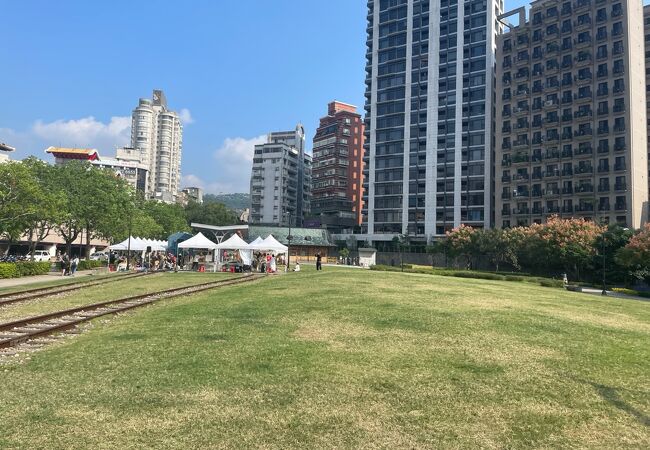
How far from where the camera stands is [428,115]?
105 metres

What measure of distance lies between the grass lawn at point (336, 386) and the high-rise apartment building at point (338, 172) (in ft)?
381

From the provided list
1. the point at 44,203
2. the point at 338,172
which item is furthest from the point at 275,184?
the point at 44,203

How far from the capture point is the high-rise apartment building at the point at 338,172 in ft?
428

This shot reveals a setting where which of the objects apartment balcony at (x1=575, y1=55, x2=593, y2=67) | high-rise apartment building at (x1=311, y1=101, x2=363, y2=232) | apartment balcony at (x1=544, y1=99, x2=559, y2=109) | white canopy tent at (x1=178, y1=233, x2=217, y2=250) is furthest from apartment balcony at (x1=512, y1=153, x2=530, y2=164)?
white canopy tent at (x1=178, y1=233, x2=217, y2=250)

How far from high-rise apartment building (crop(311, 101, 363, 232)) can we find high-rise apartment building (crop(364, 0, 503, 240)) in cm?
1867

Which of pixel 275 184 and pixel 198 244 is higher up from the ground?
pixel 275 184

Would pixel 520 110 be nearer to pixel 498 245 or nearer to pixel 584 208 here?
pixel 584 208

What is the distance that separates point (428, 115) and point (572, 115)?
2998 cm

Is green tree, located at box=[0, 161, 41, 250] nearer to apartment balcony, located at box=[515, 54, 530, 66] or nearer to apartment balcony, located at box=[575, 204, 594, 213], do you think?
apartment balcony, located at box=[575, 204, 594, 213]

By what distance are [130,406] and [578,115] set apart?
89.0 m

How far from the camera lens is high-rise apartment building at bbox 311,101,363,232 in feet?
428

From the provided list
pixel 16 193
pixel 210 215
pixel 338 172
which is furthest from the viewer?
pixel 338 172

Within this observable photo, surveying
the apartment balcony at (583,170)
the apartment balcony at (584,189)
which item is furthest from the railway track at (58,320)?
the apartment balcony at (583,170)

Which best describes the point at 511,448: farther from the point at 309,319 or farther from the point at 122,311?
the point at 122,311
